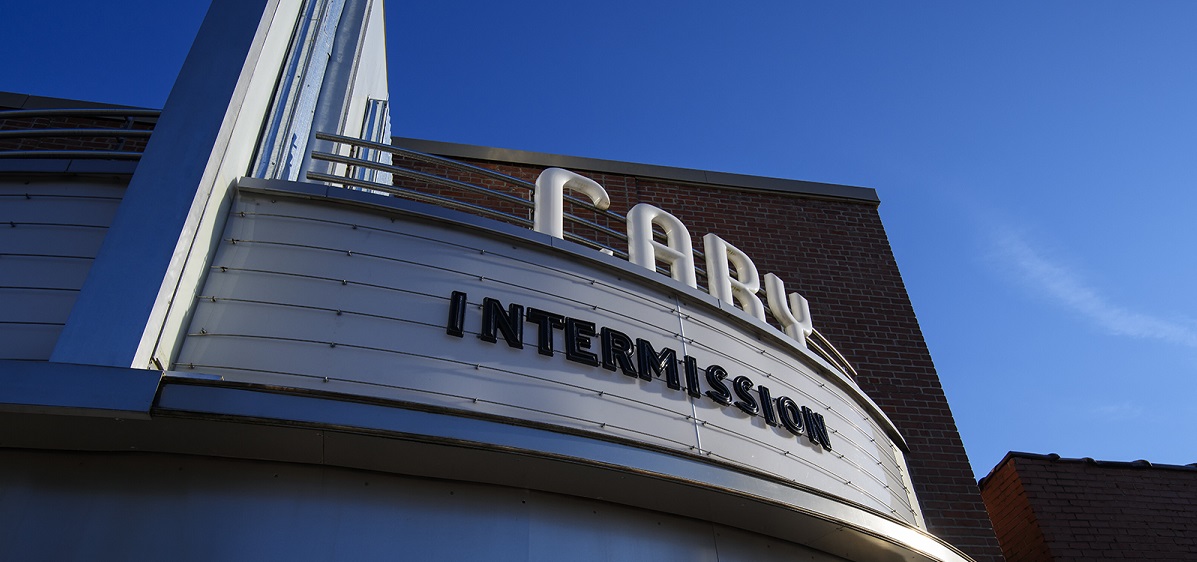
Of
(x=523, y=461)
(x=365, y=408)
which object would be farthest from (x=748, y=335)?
(x=365, y=408)

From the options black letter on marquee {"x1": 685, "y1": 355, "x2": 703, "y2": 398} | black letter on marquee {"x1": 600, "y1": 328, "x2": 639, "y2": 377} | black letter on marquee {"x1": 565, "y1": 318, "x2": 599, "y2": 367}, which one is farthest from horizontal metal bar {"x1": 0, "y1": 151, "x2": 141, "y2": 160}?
black letter on marquee {"x1": 685, "y1": 355, "x2": 703, "y2": 398}

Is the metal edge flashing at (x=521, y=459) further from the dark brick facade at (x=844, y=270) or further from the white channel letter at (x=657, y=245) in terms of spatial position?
the dark brick facade at (x=844, y=270)

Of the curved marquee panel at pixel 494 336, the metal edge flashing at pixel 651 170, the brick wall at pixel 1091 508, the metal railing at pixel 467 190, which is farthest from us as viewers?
the metal edge flashing at pixel 651 170

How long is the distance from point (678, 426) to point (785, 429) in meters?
1.15

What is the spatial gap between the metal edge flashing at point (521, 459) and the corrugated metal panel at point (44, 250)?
0.92m

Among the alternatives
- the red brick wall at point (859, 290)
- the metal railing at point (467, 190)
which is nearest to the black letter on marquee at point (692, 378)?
the metal railing at point (467, 190)

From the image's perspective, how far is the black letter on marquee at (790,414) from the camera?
6.67 m

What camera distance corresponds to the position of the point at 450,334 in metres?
5.38

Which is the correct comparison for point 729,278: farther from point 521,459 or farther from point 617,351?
point 521,459

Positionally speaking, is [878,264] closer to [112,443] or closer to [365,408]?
[365,408]

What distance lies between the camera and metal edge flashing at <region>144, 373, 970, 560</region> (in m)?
4.54

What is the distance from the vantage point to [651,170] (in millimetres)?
12172

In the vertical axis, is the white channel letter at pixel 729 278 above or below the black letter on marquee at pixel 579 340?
above

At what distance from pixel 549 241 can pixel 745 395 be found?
1845 mm
